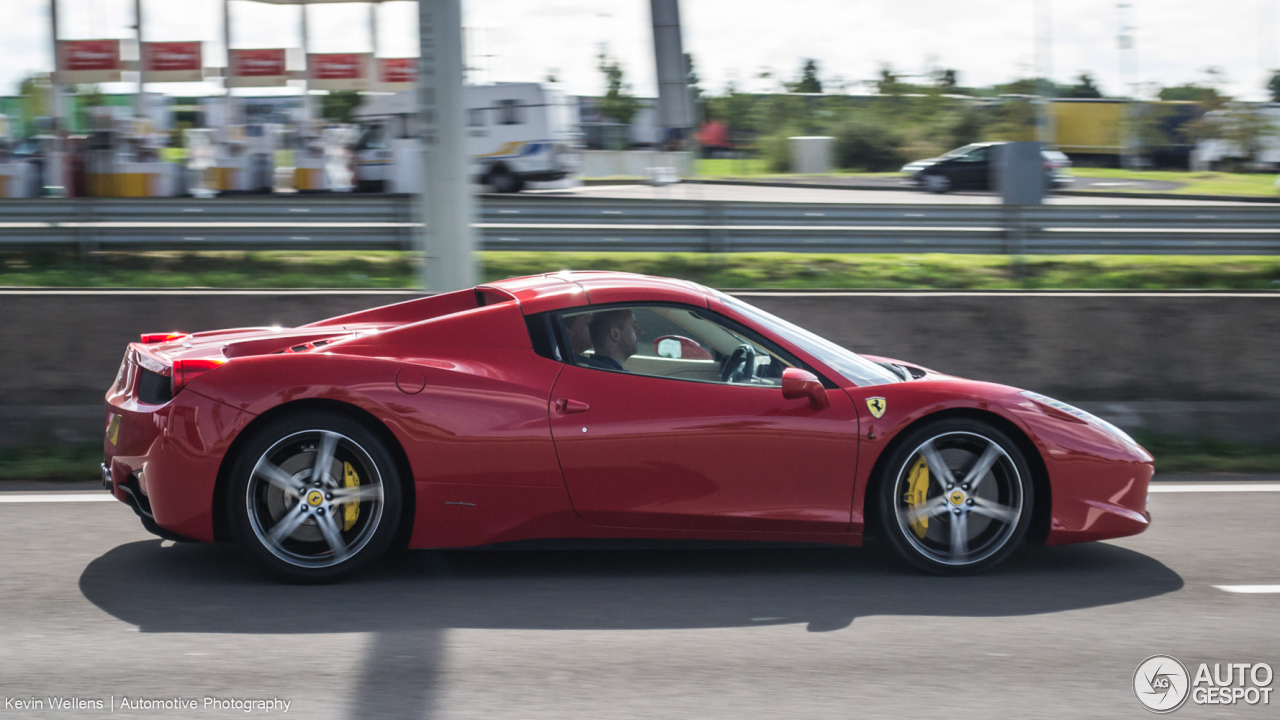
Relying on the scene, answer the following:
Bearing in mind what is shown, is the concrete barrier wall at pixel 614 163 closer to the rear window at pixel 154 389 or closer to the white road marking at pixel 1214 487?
the white road marking at pixel 1214 487

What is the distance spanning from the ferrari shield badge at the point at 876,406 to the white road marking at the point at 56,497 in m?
3.77

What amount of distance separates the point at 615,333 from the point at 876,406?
1049 mm

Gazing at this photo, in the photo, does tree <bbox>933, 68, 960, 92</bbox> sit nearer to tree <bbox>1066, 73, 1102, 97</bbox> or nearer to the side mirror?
tree <bbox>1066, 73, 1102, 97</bbox>

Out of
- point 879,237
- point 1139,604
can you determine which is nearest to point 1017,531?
point 1139,604

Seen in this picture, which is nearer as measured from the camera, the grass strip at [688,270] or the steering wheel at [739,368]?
the steering wheel at [739,368]

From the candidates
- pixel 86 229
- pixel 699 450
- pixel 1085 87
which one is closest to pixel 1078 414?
pixel 699 450

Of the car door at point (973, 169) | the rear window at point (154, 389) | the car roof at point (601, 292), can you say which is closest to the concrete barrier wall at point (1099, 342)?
the car roof at point (601, 292)

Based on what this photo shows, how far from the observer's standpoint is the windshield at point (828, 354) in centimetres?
472

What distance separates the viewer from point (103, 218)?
9.27 metres

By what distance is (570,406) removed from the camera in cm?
448

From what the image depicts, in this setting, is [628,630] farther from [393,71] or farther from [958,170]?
[958,170]

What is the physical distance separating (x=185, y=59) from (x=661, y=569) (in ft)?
65.6

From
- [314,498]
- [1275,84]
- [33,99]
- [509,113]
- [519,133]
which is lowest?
[314,498]

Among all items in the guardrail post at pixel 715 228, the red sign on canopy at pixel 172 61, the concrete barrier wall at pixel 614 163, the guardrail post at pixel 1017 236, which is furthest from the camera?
the concrete barrier wall at pixel 614 163
